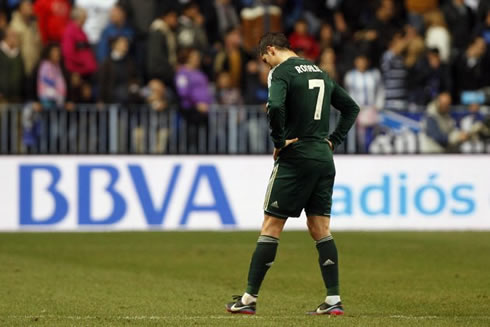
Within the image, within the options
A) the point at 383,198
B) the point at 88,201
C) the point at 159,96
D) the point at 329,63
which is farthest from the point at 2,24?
the point at 383,198

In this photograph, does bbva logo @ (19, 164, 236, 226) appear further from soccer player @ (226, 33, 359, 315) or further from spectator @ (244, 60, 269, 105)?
soccer player @ (226, 33, 359, 315)

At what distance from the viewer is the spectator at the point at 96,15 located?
22141 mm

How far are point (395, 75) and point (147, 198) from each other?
4966mm

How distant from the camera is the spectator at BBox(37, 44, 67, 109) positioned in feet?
63.8

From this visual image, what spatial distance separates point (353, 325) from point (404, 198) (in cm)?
1068

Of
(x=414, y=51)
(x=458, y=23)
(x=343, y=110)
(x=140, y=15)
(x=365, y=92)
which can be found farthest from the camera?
(x=458, y=23)

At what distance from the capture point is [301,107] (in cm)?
941

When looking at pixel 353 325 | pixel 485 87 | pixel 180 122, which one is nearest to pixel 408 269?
pixel 353 325

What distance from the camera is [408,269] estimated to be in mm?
13922

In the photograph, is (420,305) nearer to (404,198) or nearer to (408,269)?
(408,269)

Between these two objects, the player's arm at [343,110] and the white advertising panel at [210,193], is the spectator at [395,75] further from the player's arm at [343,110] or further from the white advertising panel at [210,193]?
the player's arm at [343,110]

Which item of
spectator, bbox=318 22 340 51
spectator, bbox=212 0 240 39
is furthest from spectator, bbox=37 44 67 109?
spectator, bbox=318 22 340 51

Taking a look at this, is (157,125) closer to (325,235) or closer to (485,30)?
(485,30)

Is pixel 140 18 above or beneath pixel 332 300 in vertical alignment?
above
